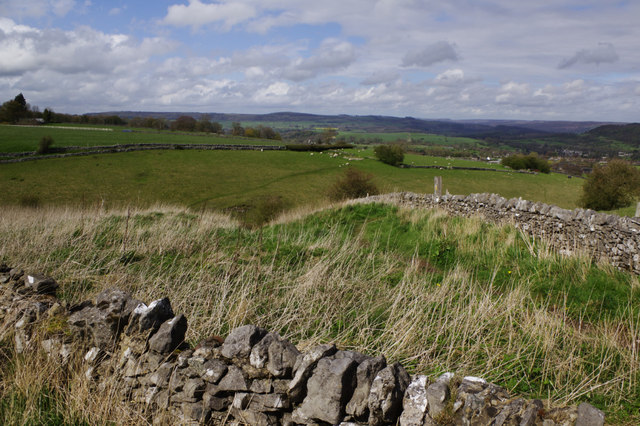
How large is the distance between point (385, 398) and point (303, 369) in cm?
71

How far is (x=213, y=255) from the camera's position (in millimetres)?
8008

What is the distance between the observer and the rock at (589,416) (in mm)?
2262

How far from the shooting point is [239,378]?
3.40m

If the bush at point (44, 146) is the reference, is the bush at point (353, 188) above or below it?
below

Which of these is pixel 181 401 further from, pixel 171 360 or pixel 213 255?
pixel 213 255

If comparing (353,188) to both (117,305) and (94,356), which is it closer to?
(117,305)

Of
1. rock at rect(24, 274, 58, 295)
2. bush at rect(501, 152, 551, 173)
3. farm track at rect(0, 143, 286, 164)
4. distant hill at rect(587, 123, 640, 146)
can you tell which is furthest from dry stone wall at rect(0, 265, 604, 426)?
distant hill at rect(587, 123, 640, 146)

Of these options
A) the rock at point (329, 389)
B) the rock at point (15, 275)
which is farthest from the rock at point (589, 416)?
the rock at point (15, 275)

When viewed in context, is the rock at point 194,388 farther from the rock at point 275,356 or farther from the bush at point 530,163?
the bush at point 530,163

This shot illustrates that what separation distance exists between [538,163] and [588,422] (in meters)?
81.4

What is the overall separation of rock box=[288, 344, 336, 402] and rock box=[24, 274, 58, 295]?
169 inches

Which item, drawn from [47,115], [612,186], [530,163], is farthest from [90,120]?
[612,186]

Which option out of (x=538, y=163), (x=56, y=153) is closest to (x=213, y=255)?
(x=56, y=153)

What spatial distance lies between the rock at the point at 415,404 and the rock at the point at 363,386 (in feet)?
0.95
